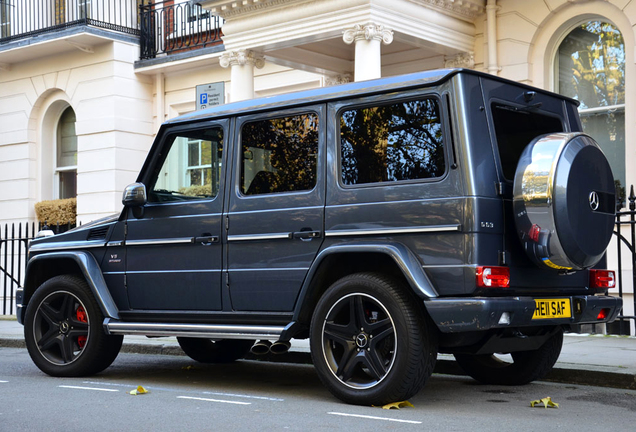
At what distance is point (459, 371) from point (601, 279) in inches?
66.3

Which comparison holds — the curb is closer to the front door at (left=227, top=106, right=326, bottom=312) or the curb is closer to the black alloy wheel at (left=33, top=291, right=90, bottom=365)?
the black alloy wheel at (left=33, top=291, right=90, bottom=365)

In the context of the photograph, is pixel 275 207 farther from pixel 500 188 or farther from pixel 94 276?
pixel 94 276

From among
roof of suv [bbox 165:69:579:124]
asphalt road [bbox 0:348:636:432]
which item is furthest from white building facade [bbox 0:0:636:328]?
asphalt road [bbox 0:348:636:432]

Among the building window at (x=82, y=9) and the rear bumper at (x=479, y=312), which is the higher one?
the building window at (x=82, y=9)

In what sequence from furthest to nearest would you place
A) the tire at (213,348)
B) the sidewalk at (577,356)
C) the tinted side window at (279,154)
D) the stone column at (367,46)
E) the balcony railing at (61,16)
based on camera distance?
the balcony railing at (61,16), the stone column at (367,46), the tire at (213,348), the sidewalk at (577,356), the tinted side window at (279,154)

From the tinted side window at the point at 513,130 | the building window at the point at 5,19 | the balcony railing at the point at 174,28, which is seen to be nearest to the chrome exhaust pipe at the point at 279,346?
the tinted side window at the point at 513,130

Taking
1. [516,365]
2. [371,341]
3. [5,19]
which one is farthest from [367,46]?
[5,19]

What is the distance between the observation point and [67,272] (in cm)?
806

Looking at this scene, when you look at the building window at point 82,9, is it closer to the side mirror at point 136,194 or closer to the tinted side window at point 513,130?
the side mirror at point 136,194

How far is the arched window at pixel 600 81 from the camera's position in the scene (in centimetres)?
1308

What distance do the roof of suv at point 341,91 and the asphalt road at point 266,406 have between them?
2.16 meters

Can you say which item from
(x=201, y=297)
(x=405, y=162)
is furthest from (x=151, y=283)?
(x=405, y=162)

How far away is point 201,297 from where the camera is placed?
6996 millimetres

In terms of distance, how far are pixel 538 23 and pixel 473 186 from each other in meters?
8.71
